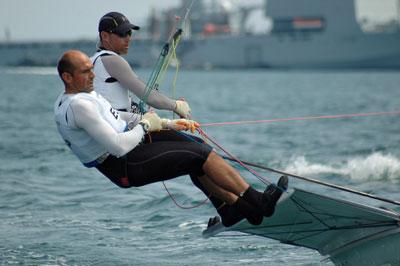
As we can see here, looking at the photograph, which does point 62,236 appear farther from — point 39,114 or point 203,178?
point 39,114

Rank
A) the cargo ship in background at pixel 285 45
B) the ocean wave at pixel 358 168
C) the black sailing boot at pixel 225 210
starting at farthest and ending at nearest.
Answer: the cargo ship in background at pixel 285 45, the ocean wave at pixel 358 168, the black sailing boot at pixel 225 210

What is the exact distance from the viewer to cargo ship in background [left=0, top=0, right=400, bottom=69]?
388ft

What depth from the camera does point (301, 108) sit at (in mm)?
45562

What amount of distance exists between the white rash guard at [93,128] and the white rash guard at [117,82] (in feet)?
1.23

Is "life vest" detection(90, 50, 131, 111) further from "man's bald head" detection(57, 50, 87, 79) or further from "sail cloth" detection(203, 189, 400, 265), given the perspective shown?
"sail cloth" detection(203, 189, 400, 265)

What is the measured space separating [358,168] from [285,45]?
108776mm

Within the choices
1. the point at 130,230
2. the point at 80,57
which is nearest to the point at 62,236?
the point at 130,230

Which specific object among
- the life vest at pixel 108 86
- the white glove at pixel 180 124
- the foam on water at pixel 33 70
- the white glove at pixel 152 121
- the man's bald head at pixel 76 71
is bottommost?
the foam on water at pixel 33 70

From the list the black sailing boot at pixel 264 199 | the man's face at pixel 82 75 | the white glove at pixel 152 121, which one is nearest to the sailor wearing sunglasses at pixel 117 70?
the white glove at pixel 152 121

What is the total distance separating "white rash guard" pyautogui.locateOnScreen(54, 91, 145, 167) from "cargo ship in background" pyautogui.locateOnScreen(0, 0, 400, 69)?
111 meters

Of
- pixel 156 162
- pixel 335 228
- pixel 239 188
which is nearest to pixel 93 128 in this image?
pixel 156 162

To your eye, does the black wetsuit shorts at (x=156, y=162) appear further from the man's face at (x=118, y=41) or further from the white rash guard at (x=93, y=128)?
the man's face at (x=118, y=41)

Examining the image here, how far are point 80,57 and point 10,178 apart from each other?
8880 mm

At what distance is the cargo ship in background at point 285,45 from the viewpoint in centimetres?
11812
